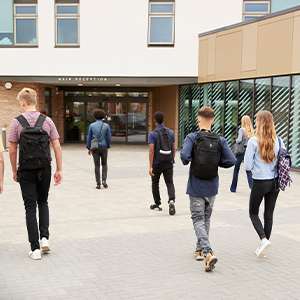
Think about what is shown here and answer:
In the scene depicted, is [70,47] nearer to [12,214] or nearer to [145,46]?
[145,46]

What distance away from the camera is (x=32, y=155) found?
484cm

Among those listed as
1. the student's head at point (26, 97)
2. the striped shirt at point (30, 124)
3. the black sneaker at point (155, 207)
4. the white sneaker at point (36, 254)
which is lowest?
the black sneaker at point (155, 207)

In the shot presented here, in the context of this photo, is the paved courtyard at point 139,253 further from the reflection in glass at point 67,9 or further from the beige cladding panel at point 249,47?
the reflection in glass at point 67,9

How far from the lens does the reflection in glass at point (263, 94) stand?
14680 millimetres

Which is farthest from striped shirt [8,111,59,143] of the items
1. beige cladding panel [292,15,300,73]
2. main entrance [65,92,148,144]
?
main entrance [65,92,148,144]

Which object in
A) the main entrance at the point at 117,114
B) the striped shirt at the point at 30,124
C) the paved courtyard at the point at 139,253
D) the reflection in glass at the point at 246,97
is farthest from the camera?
the main entrance at the point at 117,114

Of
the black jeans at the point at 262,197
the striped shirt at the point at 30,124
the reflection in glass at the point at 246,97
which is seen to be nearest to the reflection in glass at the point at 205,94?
the reflection in glass at the point at 246,97

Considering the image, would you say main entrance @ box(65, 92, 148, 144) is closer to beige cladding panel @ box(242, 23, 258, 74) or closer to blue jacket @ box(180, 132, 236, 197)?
beige cladding panel @ box(242, 23, 258, 74)

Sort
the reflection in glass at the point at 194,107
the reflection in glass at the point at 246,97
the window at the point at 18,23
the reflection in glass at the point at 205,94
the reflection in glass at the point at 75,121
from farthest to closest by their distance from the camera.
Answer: the reflection in glass at the point at 75,121 → the window at the point at 18,23 → the reflection in glass at the point at 194,107 → the reflection in glass at the point at 205,94 → the reflection in glass at the point at 246,97

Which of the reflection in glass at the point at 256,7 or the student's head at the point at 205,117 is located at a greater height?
the reflection in glass at the point at 256,7

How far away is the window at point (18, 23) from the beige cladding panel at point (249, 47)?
30.5 feet

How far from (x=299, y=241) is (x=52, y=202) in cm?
464

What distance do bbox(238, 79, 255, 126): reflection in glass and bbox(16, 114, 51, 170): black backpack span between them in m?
11.8

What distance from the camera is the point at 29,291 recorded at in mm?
4129
